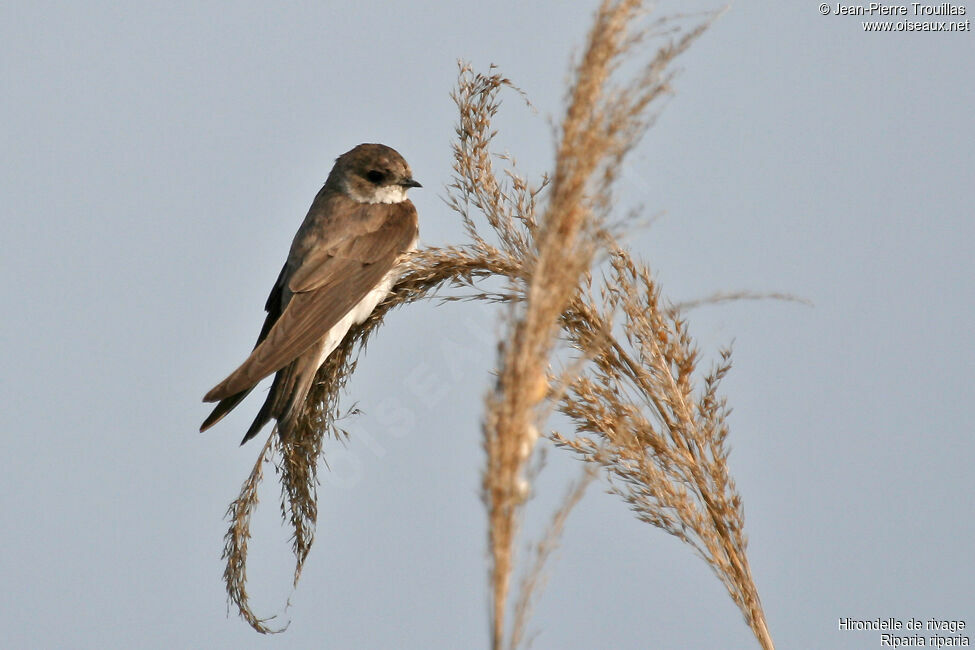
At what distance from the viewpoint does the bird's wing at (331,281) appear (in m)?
3.38

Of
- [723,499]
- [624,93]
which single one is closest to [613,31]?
[624,93]

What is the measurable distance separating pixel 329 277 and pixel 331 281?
0.06 feet

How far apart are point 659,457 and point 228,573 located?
1.10 m

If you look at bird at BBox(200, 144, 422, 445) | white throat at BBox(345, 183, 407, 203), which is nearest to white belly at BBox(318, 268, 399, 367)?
bird at BBox(200, 144, 422, 445)

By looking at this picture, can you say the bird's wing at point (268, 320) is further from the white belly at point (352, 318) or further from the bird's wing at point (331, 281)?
the white belly at point (352, 318)

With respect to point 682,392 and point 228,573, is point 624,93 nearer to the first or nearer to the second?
point 682,392

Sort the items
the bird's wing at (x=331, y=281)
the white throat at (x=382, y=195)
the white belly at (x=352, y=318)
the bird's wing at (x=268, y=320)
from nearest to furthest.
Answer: the bird's wing at (x=268, y=320)
the bird's wing at (x=331, y=281)
the white belly at (x=352, y=318)
the white throat at (x=382, y=195)

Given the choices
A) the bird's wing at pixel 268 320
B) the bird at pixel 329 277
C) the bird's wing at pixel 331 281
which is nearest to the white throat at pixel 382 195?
the bird at pixel 329 277

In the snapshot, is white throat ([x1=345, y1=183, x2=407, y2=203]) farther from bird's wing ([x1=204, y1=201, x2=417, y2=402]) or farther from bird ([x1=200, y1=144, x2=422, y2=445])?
bird's wing ([x1=204, y1=201, x2=417, y2=402])

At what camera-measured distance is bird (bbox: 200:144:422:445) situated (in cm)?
321

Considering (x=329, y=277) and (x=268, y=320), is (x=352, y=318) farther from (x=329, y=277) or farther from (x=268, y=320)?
(x=268, y=320)

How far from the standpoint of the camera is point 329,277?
12.7 feet

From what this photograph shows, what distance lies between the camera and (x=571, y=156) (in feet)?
Answer: 4.88

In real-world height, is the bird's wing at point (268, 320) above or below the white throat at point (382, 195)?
below
